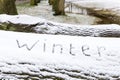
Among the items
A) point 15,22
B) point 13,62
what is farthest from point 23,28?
point 13,62

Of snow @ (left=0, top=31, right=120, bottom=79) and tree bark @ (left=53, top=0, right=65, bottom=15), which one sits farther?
tree bark @ (left=53, top=0, right=65, bottom=15)

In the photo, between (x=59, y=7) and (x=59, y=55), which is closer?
(x=59, y=55)

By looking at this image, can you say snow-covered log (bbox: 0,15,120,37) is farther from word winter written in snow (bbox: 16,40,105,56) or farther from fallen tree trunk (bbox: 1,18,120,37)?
word winter written in snow (bbox: 16,40,105,56)

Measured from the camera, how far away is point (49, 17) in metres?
12.2

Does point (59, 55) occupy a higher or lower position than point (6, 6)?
higher

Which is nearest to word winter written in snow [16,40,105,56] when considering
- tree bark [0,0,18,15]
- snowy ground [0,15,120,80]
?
snowy ground [0,15,120,80]

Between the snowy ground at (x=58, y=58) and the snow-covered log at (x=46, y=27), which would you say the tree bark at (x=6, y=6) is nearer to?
the snow-covered log at (x=46, y=27)

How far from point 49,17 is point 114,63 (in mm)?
9199

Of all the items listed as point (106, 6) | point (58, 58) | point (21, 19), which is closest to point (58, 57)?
point (58, 58)

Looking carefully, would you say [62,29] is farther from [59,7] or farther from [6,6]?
[59,7]

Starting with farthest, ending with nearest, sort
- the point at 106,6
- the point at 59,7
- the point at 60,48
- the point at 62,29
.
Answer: the point at 106,6
the point at 59,7
the point at 62,29
the point at 60,48

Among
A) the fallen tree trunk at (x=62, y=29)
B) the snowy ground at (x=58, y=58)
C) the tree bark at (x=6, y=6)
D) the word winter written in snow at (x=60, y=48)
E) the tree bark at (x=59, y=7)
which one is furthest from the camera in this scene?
the tree bark at (x=59, y=7)

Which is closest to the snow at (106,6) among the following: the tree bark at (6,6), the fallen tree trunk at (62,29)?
the tree bark at (6,6)

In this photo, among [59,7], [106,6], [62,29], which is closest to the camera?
[62,29]
